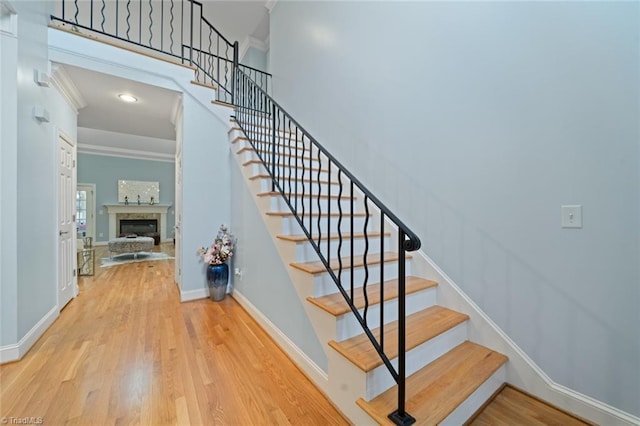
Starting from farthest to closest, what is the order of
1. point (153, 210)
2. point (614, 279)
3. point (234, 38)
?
point (153, 210) → point (234, 38) → point (614, 279)

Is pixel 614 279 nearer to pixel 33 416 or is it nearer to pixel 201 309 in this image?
pixel 33 416

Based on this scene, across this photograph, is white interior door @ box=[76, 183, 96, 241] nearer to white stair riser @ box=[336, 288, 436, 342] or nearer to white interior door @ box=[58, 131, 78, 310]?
white interior door @ box=[58, 131, 78, 310]

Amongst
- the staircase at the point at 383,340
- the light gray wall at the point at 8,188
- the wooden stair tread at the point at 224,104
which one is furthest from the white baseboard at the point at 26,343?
the wooden stair tread at the point at 224,104

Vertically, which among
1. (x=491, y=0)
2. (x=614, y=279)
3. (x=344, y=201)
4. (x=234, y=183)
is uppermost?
(x=491, y=0)

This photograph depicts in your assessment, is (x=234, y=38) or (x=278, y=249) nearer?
(x=278, y=249)

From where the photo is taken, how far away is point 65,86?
2938 mm

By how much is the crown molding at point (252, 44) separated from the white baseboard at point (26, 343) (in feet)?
18.9

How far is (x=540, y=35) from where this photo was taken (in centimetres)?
158

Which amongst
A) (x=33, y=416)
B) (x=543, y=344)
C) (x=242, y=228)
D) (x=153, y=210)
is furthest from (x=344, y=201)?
(x=153, y=210)

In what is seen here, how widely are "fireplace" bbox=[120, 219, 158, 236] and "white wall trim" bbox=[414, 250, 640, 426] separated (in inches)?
395

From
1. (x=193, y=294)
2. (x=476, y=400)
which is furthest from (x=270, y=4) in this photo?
(x=476, y=400)

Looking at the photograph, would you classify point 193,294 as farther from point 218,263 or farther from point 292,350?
point 292,350

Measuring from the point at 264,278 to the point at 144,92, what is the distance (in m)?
2.83

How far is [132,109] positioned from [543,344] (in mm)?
5259
